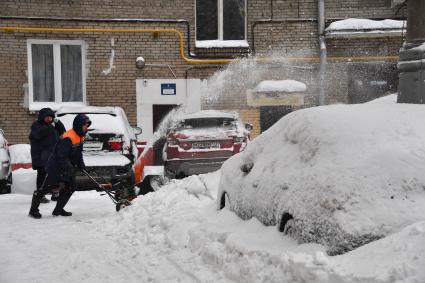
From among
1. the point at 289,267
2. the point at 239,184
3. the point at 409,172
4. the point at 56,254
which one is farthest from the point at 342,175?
the point at 56,254

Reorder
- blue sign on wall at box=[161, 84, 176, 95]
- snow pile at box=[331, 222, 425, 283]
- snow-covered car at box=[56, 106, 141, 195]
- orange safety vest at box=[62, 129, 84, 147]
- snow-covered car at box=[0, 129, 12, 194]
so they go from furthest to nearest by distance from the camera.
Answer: blue sign on wall at box=[161, 84, 176, 95], snow-covered car at box=[0, 129, 12, 194], snow-covered car at box=[56, 106, 141, 195], orange safety vest at box=[62, 129, 84, 147], snow pile at box=[331, 222, 425, 283]

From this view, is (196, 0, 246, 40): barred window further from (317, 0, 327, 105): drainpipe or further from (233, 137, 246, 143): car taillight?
(233, 137, 246, 143): car taillight

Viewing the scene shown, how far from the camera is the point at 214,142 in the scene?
9.57 m

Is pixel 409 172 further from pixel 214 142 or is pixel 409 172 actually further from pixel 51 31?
pixel 51 31

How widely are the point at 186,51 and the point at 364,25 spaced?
4.91 meters

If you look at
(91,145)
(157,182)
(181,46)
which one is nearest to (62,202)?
(91,145)

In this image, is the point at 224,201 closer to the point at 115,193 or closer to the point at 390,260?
the point at 115,193

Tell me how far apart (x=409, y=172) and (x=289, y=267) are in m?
1.08

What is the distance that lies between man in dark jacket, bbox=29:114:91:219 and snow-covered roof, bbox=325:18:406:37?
29.1ft

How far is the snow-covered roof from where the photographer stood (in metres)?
14.1

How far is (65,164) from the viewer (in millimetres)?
7305

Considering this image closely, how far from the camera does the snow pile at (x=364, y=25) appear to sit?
14062mm

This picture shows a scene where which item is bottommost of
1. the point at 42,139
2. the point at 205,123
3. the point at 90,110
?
the point at 42,139

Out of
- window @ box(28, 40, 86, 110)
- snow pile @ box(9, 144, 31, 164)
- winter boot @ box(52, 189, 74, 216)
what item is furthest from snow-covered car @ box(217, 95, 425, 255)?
window @ box(28, 40, 86, 110)
